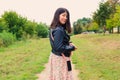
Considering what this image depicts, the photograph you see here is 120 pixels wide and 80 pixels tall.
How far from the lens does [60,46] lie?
5832 mm

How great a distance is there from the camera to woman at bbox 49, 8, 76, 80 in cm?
587

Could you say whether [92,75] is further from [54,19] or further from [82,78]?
[54,19]

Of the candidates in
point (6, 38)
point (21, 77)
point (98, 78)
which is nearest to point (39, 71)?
point (21, 77)

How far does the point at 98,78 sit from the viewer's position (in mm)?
10789

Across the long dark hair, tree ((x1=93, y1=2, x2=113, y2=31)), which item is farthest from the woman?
tree ((x1=93, y1=2, x2=113, y2=31))

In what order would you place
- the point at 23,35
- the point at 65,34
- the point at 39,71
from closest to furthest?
the point at 65,34, the point at 39,71, the point at 23,35

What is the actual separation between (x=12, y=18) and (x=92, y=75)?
42507mm

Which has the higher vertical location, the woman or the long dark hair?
the long dark hair

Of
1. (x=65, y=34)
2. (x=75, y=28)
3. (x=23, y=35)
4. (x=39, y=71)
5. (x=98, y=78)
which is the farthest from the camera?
(x=75, y=28)

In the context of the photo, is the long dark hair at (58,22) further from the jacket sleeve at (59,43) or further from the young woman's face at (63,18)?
the jacket sleeve at (59,43)

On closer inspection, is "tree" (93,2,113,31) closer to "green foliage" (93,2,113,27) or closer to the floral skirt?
"green foliage" (93,2,113,27)

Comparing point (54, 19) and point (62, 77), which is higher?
point (54, 19)

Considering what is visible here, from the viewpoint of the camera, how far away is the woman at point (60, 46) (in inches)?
231

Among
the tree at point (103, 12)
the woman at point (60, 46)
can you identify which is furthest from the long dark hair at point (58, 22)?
the tree at point (103, 12)
